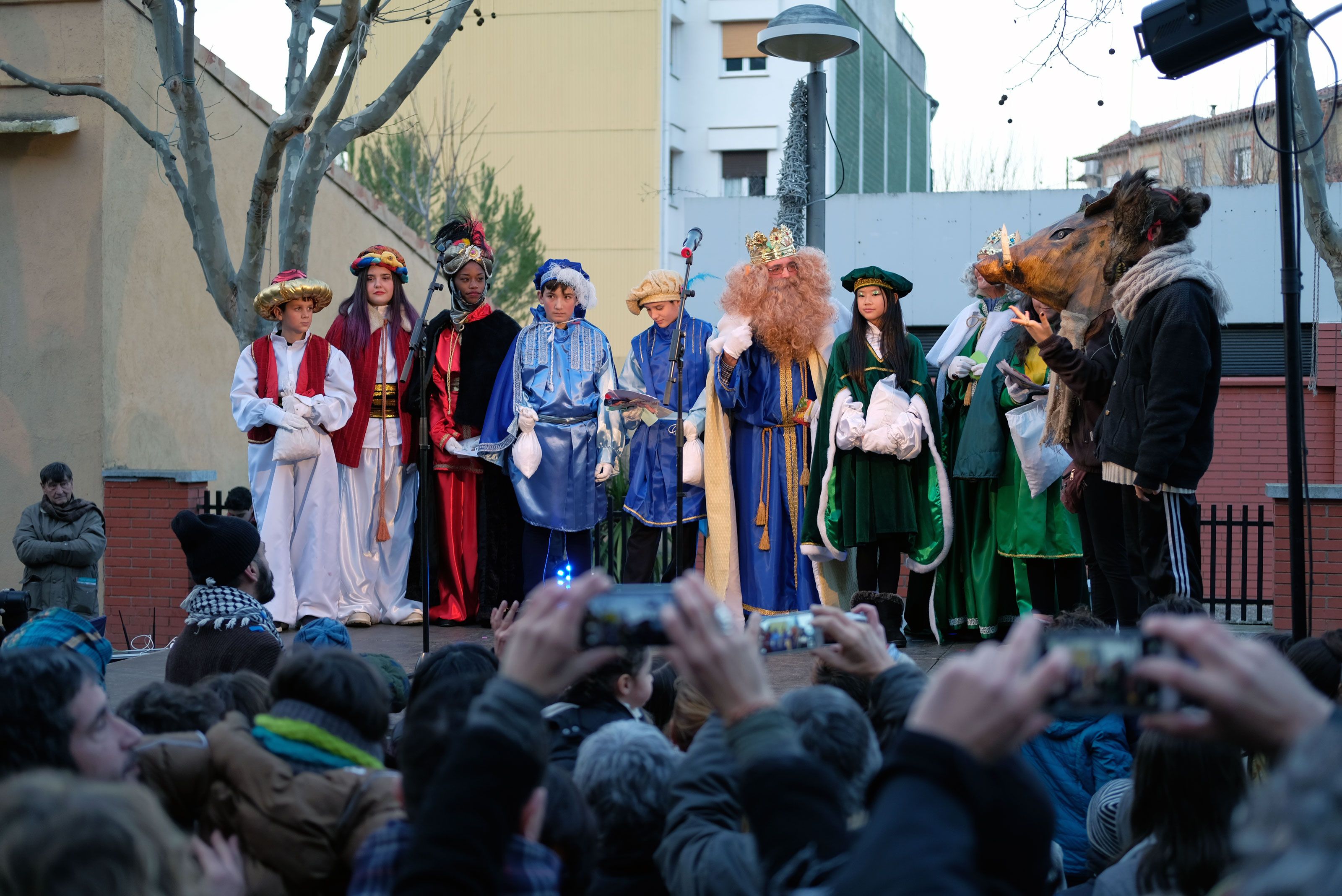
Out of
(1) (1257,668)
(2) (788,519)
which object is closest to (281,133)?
(2) (788,519)

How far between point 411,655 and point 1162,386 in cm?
426

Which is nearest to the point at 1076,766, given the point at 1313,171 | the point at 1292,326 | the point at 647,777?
the point at 1292,326

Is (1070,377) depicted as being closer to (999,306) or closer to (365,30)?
(999,306)

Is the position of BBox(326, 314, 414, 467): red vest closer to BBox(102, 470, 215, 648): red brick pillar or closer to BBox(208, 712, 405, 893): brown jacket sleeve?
BBox(102, 470, 215, 648): red brick pillar

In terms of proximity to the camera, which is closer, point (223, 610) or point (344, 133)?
point (223, 610)

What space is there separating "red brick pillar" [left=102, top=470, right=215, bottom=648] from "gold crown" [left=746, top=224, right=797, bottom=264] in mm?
4347

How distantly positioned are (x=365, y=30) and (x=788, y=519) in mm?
4171

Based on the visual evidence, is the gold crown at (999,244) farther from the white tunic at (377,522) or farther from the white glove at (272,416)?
the white glove at (272,416)

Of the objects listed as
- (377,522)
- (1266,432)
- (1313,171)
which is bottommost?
(377,522)

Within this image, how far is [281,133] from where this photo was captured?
Result: 8539 mm

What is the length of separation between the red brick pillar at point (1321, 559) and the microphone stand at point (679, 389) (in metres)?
3.35

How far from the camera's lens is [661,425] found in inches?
333

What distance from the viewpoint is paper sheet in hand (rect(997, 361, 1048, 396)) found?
6.97 m

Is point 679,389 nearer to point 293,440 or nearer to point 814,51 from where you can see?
point 293,440
